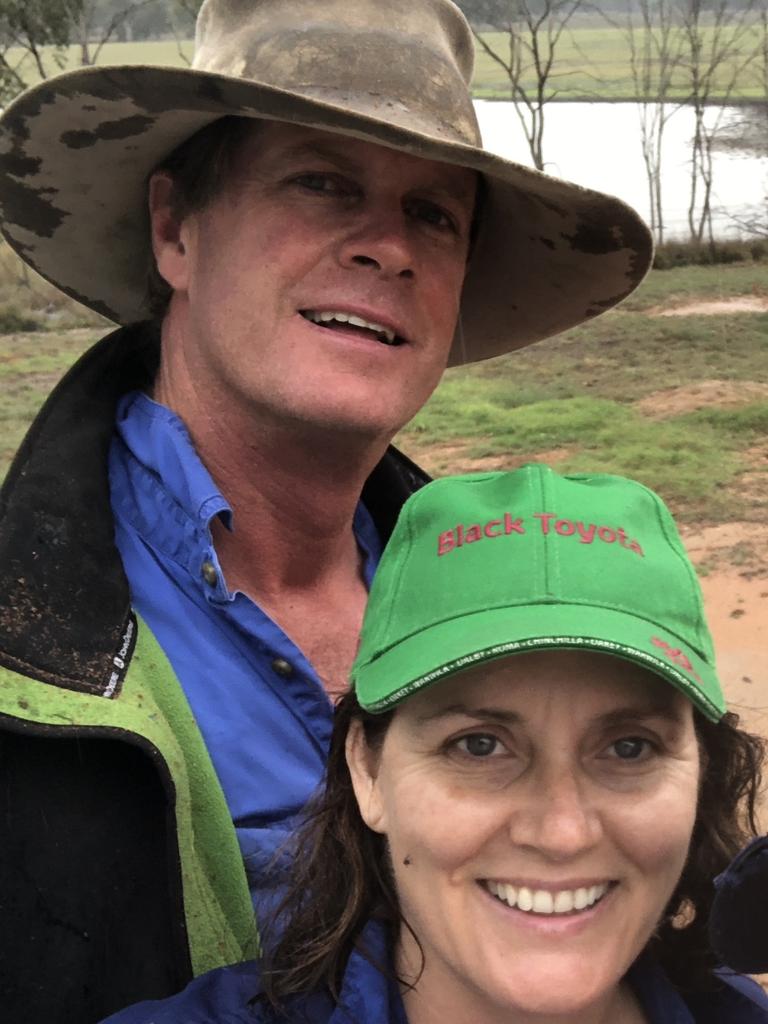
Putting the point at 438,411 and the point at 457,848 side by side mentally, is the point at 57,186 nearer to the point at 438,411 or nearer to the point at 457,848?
the point at 457,848

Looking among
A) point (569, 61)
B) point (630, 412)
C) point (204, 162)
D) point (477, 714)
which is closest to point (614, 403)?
point (630, 412)

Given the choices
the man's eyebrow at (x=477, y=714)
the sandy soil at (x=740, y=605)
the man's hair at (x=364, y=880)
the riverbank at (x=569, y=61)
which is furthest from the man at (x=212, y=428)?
the riverbank at (x=569, y=61)

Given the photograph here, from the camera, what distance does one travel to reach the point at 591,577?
114 centimetres

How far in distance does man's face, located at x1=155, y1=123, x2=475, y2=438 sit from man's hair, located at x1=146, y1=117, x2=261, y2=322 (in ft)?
0.07

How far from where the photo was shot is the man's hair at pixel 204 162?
1.82 meters

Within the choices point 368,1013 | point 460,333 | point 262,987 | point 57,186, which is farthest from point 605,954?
point 460,333

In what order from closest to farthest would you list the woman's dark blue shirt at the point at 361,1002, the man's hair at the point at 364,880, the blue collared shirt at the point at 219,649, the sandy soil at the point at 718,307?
the woman's dark blue shirt at the point at 361,1002, the man's hair at the point at 364,880, the blue collared shirt at the point at 219,649, the sandy soil at the point at 718,307

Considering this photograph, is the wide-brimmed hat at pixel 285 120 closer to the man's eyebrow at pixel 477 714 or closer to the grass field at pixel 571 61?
the man's eyebrow at pixel 477 714

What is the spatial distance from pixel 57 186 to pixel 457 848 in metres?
1.30

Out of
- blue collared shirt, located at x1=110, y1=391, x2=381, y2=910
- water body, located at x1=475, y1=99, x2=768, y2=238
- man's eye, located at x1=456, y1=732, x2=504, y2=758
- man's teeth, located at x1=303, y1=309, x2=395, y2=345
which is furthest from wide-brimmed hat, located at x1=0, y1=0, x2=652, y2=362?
water body, located at x1=475, y1=99, x2=768, y2=238

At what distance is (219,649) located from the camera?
164 centimetres

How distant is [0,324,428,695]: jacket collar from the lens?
1361 mm

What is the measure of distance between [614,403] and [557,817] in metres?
7.49

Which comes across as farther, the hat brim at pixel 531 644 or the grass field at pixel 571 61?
the grass field at pixel 571 61
